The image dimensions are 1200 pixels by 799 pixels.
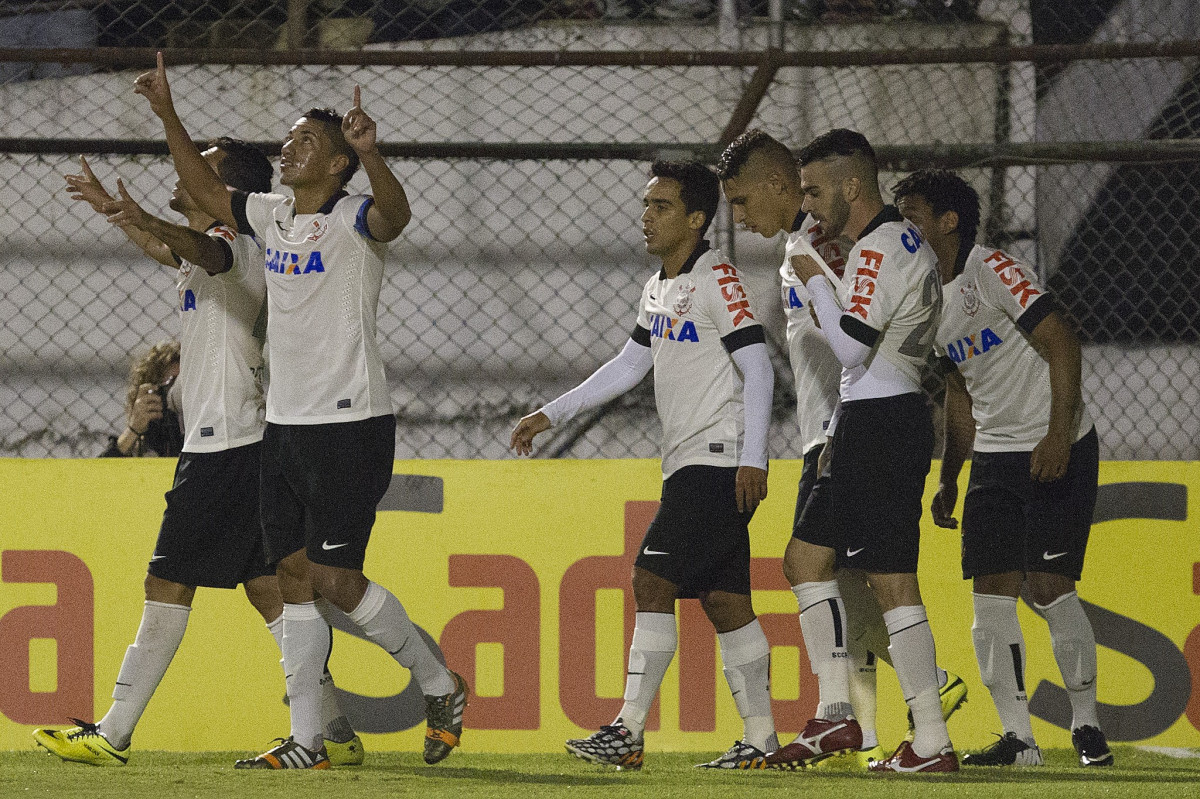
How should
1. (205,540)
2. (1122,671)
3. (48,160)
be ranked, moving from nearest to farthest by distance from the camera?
(205,540) < (1122,671) < (48,160)

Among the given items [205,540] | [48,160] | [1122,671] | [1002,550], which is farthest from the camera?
[48,160]

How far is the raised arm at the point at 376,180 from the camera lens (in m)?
3.56

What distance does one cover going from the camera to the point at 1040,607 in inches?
176

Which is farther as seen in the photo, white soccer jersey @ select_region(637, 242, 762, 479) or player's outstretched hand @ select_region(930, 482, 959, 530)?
player's outstretched hand @ select_region(930, 482, 959, 530)

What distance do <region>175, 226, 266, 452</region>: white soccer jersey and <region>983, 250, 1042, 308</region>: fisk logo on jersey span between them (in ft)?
7.68

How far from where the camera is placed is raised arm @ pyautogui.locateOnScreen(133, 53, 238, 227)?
3.88 meters

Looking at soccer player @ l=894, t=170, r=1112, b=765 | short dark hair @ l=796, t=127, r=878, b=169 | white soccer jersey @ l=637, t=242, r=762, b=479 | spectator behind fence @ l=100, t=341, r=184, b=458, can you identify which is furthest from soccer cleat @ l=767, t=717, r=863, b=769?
spectator behind fence @ l=100, t=341, r=184, b=458

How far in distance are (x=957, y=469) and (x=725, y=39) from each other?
3.12 meters

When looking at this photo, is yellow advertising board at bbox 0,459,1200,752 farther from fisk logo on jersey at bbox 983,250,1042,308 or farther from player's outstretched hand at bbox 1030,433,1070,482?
fisk logo on jersey at bbox 983,250,1042,308

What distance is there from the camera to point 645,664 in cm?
395

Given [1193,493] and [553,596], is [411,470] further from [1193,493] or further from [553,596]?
[1193,493]

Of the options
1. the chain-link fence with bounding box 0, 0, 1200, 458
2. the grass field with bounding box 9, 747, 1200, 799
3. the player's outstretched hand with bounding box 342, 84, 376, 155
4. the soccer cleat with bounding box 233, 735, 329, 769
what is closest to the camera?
the grass field with bounding box 9, 747, 1200, 799

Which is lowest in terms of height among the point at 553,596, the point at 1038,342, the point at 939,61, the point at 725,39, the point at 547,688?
the point at 547,688

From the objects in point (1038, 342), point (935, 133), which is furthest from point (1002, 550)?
point (935, 133)
